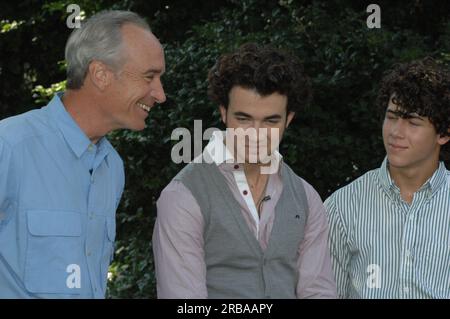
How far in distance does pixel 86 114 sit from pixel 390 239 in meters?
1.38

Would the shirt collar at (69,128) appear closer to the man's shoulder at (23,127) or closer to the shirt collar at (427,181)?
the man's shoulder at (23,127)

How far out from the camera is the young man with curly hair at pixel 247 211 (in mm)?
3506

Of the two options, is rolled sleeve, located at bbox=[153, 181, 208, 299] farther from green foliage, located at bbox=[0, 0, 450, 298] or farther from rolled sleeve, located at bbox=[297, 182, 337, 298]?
green foliage, located at bbox=[0, 0, 450, 298]

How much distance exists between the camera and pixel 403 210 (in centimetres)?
400

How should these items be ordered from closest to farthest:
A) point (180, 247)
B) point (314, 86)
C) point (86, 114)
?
point (180, 247), point (86, 114), point (314, 86)

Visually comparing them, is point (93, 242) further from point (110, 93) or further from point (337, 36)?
point (337, 36)

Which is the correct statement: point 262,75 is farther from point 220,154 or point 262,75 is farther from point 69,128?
point 69,128

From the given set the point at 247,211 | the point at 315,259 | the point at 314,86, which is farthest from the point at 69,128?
the point at 314,86

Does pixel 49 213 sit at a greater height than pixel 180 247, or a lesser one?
greater

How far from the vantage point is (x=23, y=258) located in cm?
332

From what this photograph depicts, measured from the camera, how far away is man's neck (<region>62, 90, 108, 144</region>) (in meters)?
3.60

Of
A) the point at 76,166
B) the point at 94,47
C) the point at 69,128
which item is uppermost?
the point at 94,47

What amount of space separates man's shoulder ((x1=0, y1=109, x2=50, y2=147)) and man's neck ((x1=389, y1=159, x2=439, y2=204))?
154cm

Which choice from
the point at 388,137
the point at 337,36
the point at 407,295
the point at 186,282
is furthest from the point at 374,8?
the point at 186,282
